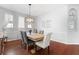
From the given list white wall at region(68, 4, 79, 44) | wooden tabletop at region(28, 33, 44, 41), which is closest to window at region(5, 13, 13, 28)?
wooden tabletop at region(28, 33, 44, 41)

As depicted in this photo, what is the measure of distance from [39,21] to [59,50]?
0.69 m

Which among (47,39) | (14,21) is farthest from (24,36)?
(47,39)

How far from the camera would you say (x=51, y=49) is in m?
1.73

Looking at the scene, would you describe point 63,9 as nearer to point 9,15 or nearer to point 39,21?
point 39,21

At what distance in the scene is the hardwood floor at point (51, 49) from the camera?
5.52 feet

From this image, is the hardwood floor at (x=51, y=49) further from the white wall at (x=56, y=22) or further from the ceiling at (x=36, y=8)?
the ceiling at (x=36, y=8)

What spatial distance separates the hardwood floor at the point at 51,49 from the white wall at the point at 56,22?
120 millimetres

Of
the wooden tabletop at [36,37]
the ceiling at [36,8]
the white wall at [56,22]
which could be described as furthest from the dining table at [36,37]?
the ceiling at [36,8]

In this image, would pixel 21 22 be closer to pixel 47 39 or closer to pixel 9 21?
pixel 9 21

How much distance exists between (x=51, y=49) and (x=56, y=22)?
1.77 feet
